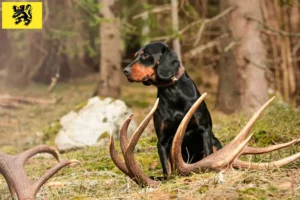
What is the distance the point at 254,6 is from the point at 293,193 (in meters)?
7.41

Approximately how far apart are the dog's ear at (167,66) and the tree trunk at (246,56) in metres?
6.01

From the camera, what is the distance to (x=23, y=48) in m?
19.1

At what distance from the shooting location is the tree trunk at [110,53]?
12.6m

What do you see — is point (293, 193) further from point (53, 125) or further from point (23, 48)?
point (23, 48)

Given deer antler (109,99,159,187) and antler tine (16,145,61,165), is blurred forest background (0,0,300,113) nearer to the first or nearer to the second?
antler tine (16,145,61,165)

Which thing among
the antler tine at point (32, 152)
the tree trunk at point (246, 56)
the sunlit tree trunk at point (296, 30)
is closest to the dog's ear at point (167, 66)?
the antler tine at point (32, 152)

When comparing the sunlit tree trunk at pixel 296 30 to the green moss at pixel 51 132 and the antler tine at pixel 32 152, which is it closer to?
the green moss at pixel 51 132

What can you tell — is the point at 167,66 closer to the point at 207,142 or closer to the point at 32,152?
the point at 207,142

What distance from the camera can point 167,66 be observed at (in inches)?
178

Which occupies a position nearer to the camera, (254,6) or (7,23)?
(7,23)

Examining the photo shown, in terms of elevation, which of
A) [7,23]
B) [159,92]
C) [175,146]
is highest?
[7,23]

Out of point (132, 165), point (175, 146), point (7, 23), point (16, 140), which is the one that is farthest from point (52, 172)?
point (16, 140)

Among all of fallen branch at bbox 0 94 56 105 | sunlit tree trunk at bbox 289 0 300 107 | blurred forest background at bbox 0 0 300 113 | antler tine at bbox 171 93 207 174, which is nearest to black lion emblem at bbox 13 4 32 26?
blurred forest background at bbox 0 0 300 113

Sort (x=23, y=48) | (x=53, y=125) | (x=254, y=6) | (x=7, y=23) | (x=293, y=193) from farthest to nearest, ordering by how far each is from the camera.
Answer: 1. (x=23, y=48)
2. (x=254, y=6)
3. (x=53, y=125)
4. (x=7, y=23)
5. (x=293, y=193)
